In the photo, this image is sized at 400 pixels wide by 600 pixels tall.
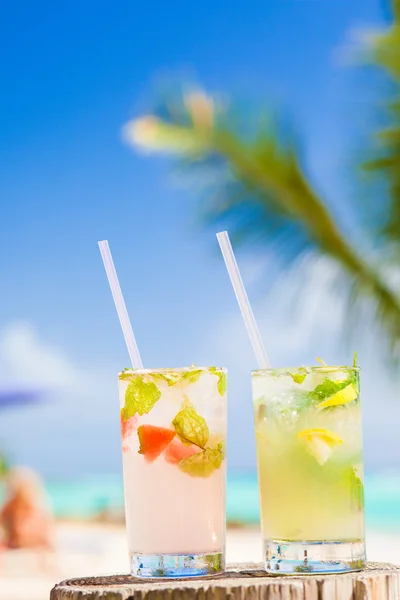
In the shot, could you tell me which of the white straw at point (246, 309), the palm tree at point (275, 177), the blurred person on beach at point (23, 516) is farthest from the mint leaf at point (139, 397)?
the blurred person on beach at point (23, 516)

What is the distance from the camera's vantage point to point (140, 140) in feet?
25.1

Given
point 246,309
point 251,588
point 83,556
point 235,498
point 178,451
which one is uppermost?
point 235,498

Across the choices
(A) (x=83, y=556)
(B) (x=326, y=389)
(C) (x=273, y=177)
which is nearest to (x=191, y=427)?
(B) (x=326, y=389)

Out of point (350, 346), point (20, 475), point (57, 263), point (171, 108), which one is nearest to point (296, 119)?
point (171, 108)

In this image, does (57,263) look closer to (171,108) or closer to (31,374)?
(31,374)

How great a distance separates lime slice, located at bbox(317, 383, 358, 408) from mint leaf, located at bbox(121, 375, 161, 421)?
13.1 inches

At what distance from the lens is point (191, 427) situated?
1.82 meters

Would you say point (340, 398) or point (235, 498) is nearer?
point (340, 398)

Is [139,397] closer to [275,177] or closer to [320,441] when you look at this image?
[320,441]

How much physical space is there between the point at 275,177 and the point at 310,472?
19.9 feet

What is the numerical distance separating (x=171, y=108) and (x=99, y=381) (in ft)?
65.1

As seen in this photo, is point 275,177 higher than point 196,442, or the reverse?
point 275,177

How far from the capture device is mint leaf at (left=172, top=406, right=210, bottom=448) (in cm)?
182

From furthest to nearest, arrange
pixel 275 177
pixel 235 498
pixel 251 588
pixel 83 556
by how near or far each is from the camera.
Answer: pixel 235 498 → pixel 83 556 → pixel 275 177 → pixel 251 588
